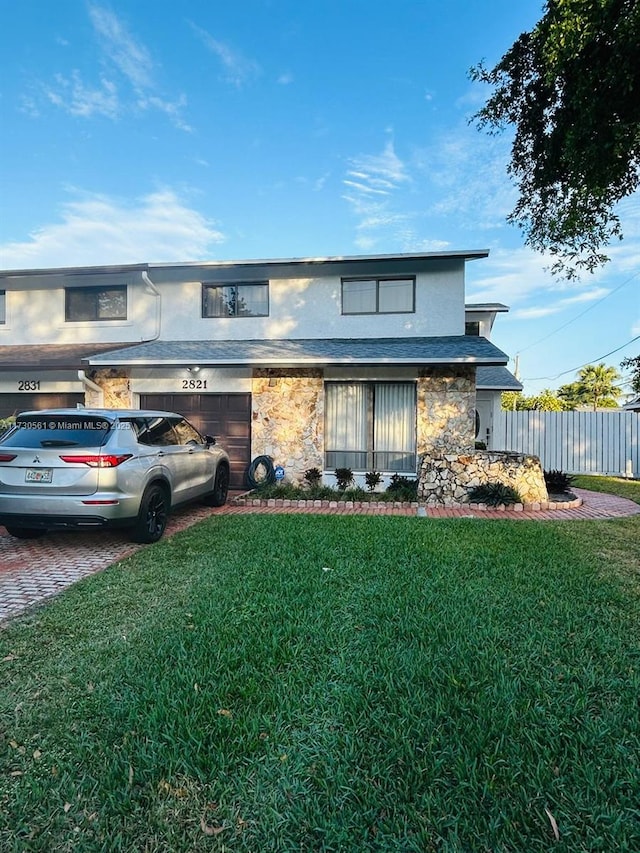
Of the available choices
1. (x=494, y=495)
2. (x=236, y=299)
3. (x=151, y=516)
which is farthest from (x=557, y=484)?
(x=236, y=299)

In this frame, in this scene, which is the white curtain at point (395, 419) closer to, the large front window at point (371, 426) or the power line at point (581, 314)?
the large front window at point (371, 426)

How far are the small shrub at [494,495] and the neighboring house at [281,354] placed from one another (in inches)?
52.7

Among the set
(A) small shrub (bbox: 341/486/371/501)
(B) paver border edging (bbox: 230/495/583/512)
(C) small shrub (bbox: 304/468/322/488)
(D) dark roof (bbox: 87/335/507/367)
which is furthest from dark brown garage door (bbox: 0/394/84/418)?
(A) small shrub (bbox: 341/486/371/501)

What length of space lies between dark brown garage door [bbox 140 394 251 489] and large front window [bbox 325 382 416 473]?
6.55 feet

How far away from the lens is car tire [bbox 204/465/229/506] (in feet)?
28.7

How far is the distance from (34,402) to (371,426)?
8.67 meters

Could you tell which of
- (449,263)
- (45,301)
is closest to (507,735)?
A: (449,263)

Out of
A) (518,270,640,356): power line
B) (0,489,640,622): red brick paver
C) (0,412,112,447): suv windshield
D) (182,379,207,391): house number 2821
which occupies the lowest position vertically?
(0,489,640,622): red brick paver

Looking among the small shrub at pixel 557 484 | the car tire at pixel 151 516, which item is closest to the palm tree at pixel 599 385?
the small shrub at pixel 557 484

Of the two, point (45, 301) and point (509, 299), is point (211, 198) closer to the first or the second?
point (45, 301)

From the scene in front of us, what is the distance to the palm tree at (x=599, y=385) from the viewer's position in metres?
38.9

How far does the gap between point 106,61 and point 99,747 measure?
14.1 meters

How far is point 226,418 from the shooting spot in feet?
35.9

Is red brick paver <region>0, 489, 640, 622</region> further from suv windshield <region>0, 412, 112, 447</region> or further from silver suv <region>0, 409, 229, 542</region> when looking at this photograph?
suv windshield <region>0, 412, 112, 447</region>
